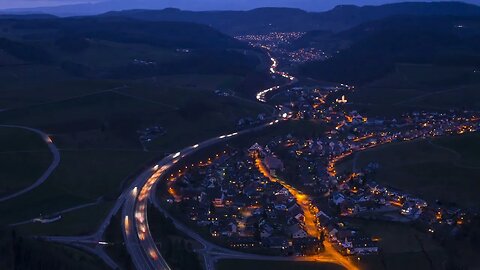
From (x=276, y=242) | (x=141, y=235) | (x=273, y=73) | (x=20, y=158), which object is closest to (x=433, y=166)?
(x=276, y=242)

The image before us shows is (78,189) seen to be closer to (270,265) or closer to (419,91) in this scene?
(270,265)

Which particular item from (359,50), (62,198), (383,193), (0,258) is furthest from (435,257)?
(359,50)

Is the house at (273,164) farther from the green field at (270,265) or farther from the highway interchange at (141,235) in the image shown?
the green field at (270,265)

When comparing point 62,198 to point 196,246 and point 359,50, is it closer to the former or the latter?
point 196,246

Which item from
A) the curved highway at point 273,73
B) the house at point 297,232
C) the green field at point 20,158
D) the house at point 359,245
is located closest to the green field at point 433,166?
the house at point 359,245

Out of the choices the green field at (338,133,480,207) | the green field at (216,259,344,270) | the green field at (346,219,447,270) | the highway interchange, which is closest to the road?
the highway interchange
